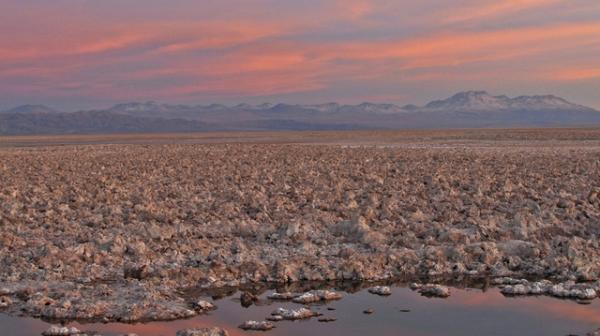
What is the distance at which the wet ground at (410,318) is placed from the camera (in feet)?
23.2

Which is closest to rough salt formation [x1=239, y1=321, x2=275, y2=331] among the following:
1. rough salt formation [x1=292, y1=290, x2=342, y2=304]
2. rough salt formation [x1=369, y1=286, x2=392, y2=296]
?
rough salt formation [x1=292, y1=290, x2=342, y2=304]

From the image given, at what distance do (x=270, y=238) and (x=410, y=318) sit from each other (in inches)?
157

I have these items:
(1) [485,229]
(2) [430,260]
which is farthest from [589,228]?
(2) [430,260]

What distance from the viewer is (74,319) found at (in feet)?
24.3

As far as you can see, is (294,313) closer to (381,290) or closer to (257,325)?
(257,325)

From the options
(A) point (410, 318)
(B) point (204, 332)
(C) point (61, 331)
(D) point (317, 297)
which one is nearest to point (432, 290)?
(A) point (410, 318)

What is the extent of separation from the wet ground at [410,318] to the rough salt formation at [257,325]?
73 mm

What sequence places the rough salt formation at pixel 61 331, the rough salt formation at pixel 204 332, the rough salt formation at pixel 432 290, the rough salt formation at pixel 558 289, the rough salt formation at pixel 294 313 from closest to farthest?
the rough salt formation at pixel 204 332, the rough salt formation at pixel 61 331, the rough salt formation at pixel 294 313, the rough salt formation at pixel 558 289, the rough salt formation at pixel 432 290

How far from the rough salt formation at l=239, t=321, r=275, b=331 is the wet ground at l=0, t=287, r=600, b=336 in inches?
2.9

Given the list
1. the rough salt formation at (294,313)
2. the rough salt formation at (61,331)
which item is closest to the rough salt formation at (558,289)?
the rough salt formation at (294,313)

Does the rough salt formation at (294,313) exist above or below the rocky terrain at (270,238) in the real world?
below

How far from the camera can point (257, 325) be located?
7152 mm

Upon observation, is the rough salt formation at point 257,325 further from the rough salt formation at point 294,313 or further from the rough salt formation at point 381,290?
the rough salt formation at point 381,290

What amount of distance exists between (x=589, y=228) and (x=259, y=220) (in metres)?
5.28
